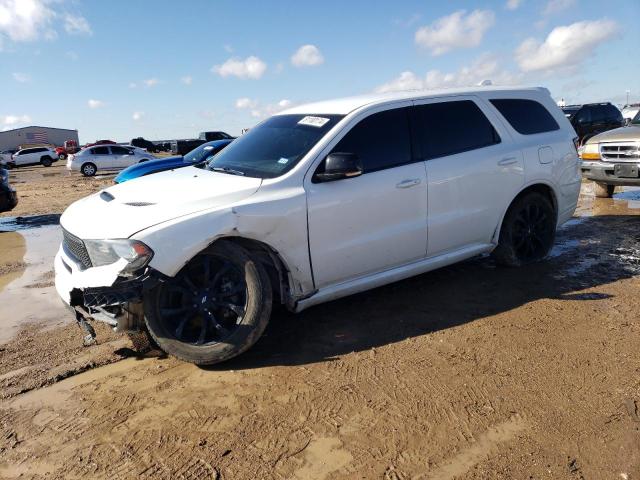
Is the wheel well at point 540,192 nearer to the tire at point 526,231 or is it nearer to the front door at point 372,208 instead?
the tire at point 526,231

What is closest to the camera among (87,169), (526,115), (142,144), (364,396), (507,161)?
(364,396)

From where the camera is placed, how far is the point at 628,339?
3777 mm

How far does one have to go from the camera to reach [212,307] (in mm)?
3482

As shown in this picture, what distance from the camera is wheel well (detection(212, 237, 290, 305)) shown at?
367 centimetres

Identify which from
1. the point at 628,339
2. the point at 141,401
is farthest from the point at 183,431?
the point at 628,339

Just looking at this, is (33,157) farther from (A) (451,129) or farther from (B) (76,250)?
(A) (451,129)

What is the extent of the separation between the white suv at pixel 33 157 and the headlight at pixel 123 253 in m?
43.4

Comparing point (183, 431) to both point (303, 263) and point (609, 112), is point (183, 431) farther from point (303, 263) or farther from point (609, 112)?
point (609, 112)

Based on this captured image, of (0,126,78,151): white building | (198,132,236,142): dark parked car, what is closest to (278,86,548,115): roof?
(198,132,236,142): dark parked car

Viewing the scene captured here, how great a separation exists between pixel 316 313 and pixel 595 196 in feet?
27.0

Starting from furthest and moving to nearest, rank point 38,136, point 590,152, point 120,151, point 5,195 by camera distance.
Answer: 1. point 38,136
2. point 120,151
3. point 5,195
4. point 590,152

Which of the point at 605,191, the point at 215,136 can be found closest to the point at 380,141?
the point at 605,191

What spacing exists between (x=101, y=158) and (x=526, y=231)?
85.1ft

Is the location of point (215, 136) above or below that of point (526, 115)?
above
